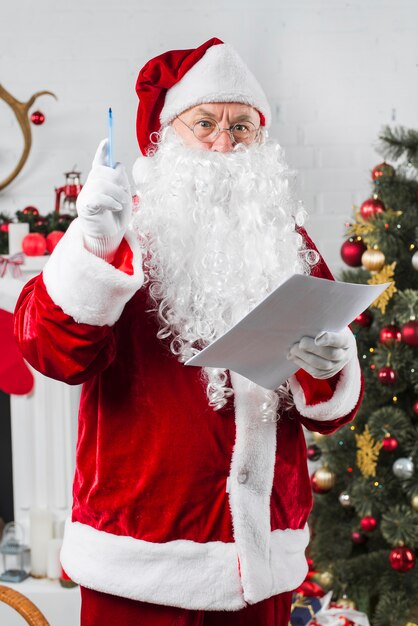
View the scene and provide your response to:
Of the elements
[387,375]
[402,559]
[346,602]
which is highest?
[387,375]

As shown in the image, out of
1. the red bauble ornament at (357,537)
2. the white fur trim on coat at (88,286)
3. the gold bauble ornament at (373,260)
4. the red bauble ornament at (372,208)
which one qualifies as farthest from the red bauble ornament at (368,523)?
the white fur trim on coat at (88,286)

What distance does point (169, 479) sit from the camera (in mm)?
1426

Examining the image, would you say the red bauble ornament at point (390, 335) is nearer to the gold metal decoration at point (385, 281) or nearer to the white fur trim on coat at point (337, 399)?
the gold metal decoration at point (385, 281)

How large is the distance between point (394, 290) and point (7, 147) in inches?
61.6

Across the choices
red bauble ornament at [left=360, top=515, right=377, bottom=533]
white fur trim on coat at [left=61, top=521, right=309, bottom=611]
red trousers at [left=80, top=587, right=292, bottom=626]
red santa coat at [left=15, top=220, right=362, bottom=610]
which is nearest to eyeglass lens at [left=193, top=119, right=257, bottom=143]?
red santa coat at [left=15, top=220, right=362, bottom=610]

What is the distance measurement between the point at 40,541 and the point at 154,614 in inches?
57.0

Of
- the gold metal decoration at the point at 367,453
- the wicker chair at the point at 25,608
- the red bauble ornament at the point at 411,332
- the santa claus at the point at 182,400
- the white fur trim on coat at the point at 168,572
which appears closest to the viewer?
the santa claus at the point at 182,400

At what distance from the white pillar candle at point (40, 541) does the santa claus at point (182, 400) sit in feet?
4.28

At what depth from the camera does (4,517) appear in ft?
10.3

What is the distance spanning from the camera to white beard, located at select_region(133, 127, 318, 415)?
1.50 metres

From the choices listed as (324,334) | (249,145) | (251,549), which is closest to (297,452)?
(251,549)

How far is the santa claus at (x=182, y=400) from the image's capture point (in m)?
1.30

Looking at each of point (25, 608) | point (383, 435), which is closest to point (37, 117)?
point (383, 435)

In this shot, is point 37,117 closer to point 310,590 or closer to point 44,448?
point 44,448
